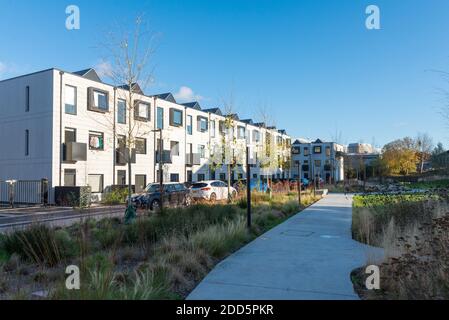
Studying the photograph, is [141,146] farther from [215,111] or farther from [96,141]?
[215,111]

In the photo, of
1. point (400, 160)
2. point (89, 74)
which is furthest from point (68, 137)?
point (400, 160)

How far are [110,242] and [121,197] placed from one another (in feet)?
55.7

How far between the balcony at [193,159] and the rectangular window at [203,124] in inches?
127

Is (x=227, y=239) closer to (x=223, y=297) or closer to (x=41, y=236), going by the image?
(x=223, y=297)

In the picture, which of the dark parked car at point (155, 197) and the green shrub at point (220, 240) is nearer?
the green shrub at point (220, 240)

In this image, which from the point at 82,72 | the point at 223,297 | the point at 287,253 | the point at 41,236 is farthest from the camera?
the point at 82,72

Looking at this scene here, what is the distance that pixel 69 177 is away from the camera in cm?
2358

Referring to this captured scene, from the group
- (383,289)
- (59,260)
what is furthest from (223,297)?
(59,260)

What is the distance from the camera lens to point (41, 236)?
6547mm

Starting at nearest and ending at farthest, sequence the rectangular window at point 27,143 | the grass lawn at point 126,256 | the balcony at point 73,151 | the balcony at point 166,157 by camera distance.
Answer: the grass lawn at point 126,256
the balcony at point 73,151
the rectangular window at point 27,143
the balcony at point 166,157

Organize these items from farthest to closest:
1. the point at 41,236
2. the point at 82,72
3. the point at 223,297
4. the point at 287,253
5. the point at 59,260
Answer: the point at 82,72 → the point at 287,253 → the point at 41,236 → the point at 59,260 → the point at 223,297

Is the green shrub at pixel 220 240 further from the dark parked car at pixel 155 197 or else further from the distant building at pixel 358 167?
the distant building at pixel 358 167

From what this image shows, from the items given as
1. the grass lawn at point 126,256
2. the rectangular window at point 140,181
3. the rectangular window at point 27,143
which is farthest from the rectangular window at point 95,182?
the grass lawn at point 126,256

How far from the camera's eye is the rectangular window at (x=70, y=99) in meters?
23.5
